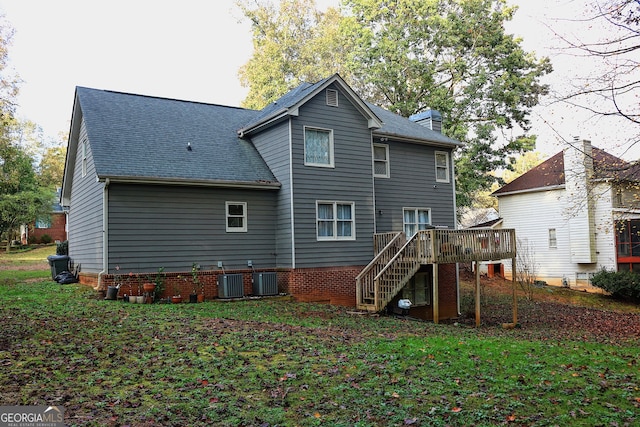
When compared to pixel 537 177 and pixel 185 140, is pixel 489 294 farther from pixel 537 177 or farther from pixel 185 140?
pixel 185 140

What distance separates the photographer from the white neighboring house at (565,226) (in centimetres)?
2634

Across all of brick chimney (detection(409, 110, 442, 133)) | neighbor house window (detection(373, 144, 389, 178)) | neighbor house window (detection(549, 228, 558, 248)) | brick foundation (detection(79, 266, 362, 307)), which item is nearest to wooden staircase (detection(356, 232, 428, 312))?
brick foundation (detection(79, 266, 362, 307))

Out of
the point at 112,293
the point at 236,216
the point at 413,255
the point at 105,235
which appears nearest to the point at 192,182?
the point at 236,216

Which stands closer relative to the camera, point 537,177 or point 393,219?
point 393,219

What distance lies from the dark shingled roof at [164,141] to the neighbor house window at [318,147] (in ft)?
4.88

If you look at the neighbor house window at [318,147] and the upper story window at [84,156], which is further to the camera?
the upper story window at [84,156]

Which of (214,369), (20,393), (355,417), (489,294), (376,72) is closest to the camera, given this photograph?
(355,417)

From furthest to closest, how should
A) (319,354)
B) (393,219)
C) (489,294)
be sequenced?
(489,294) < (393,219) < (319,354)

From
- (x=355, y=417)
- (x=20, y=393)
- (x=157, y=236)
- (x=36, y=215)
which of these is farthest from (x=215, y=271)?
(x=36, y=215)

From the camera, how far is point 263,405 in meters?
5.64

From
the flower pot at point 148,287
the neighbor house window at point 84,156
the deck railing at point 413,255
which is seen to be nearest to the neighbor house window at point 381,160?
the deck railing at point 413,255

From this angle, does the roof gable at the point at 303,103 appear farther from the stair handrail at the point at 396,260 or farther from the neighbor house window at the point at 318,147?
the stair handrail at the point at 396,260

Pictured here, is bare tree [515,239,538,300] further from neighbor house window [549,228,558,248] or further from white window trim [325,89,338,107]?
white window trim [325,89,338,107]

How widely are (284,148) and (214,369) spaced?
10.5 meters
